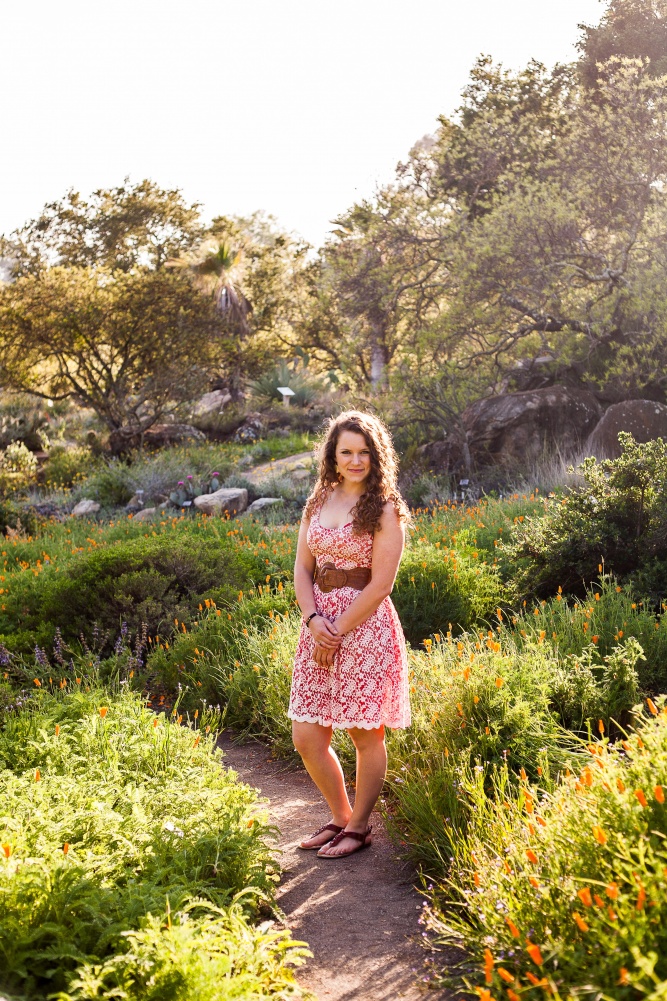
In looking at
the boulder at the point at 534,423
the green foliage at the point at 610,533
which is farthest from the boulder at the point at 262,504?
the green foliage at the point at 610,533

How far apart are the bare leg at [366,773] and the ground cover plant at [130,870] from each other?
1.51 feet

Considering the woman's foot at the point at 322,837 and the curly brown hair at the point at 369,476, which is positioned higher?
the curly brown hair at the point at 369,476

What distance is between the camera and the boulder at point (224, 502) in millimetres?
13477

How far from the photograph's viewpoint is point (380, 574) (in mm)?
3883

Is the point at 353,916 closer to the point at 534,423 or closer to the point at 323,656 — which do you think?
the point at 323,656

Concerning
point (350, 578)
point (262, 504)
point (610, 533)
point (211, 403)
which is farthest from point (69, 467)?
point (350, 578)

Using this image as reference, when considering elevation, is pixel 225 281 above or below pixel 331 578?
above

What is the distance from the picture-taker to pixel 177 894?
2996 millimetres

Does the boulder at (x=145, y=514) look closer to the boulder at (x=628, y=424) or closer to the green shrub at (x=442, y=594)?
the boulder at (x=628, y=424)

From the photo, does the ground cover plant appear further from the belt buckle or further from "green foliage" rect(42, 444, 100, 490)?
"green foliage" rect(42, 444, 100, 490)

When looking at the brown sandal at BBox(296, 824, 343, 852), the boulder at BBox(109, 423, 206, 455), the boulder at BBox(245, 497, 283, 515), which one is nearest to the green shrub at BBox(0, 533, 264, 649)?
the brown sandal at BBox(296, 824, 343, 852)

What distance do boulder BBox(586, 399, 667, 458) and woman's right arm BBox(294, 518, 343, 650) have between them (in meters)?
8.48

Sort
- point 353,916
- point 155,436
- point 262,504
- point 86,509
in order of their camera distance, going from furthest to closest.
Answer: point 155,436
point 86,509
point 262,504
point 353,916

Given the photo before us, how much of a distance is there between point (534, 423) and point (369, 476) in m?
10.0
